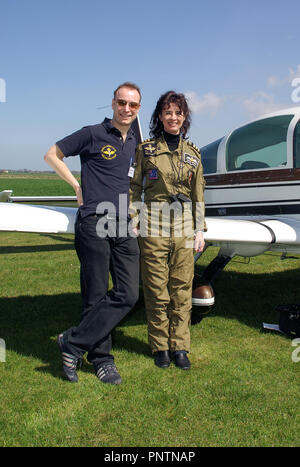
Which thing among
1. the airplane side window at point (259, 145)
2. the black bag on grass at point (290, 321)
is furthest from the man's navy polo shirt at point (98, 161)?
the airplane side window at point (259, 145)

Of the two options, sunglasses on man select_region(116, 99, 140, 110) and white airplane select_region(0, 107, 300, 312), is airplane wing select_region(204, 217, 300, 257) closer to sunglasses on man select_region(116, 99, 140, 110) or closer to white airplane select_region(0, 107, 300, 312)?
white airplane select_region(0, 107, 300, 312)

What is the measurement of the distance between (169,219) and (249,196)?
184cm

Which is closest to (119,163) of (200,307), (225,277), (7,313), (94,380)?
(94,380)

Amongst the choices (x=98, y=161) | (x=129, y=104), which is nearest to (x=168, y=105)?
(x=129, y=104)

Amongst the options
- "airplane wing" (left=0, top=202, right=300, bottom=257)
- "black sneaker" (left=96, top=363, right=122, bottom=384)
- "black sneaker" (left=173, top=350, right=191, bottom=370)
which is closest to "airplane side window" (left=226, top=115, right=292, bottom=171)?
"airplane wing" (left=0, top=202, right=300, bottom=257)

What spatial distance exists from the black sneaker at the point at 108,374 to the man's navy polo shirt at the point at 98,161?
113 cm

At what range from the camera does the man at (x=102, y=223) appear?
2584mm

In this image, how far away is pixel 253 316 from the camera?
4230 millimetres

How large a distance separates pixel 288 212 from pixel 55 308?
2.86 m

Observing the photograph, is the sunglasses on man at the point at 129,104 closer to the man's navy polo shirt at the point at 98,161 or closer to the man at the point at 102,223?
the man at the point at 102,223

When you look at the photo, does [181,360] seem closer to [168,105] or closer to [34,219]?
[34,219]

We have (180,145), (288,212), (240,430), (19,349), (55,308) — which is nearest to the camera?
(240,430)

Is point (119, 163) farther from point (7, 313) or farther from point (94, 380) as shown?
point (7, 313)

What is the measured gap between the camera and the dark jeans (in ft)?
8.57
